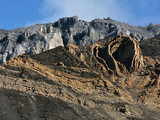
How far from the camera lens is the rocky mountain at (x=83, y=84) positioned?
95.6ft

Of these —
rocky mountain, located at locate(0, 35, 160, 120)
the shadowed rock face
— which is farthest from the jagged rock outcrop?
the shadowed rock face

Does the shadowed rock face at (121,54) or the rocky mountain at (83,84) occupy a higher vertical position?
the shadowed rock face at (121,54)

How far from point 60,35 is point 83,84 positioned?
83.1 m

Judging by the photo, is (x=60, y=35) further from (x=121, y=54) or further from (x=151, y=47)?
(x=121, y=54)

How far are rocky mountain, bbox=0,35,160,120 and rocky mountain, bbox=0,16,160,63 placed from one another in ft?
188

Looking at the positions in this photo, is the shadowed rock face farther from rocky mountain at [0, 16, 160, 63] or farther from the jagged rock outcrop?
rocky mountain at [0, 16, 160, 63]

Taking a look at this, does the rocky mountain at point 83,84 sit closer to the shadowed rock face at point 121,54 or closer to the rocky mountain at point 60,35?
the shadowed rock face at point 121,54

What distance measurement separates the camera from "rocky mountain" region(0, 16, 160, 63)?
4163 inches

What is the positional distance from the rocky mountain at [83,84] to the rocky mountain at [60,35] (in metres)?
57.2

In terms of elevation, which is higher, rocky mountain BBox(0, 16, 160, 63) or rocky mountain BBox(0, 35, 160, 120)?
rocky mountain BBox(0, 16, 160, 63)

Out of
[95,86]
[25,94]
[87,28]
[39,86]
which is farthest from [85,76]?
[87,28]

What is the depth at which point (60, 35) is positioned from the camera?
386ft

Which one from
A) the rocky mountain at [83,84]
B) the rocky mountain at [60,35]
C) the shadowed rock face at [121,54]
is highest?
the rocky mountain at [60,35]

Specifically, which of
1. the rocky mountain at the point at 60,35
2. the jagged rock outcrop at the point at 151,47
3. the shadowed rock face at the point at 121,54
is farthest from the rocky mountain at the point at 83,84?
the rocky mountain at the point at 60,35
